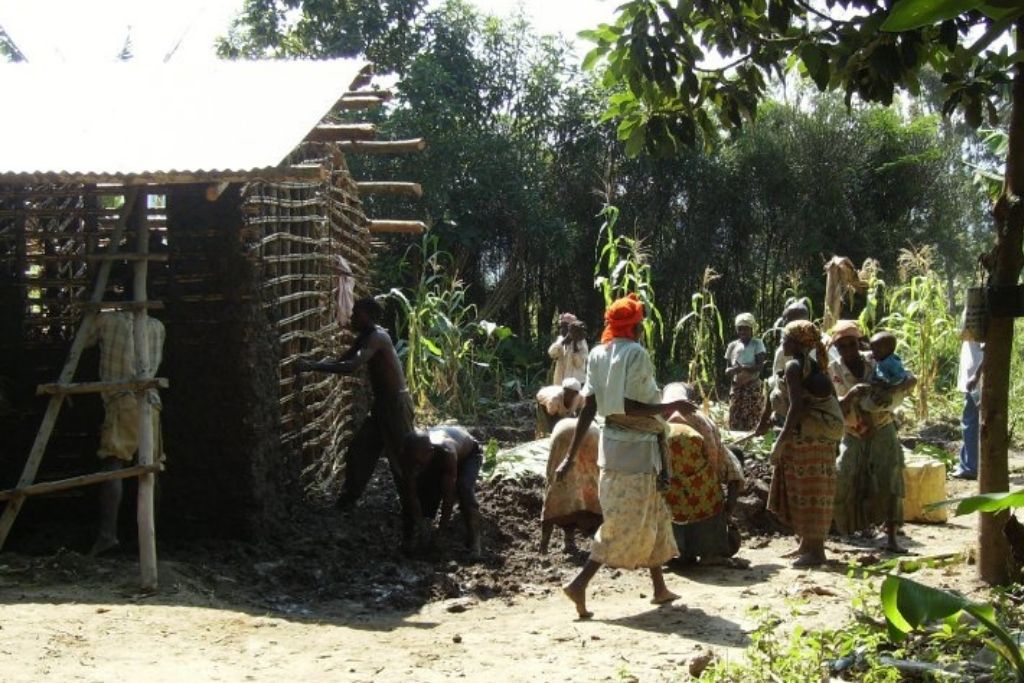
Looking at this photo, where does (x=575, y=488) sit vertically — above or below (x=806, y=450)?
below

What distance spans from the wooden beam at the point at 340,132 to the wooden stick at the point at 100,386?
336 centimetres

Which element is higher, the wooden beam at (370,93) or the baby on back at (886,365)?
the wooden beam at (370,93)

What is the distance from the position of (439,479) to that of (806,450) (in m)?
2.36

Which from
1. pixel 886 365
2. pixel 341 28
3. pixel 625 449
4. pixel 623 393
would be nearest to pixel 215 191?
pixel 623 393

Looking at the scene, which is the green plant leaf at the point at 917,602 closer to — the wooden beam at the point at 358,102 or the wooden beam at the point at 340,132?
the wooden beam at the point at 340,132

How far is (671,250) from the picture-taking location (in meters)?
19.7

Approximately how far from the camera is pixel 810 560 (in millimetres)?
7754

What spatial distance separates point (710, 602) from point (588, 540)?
1.74 metres

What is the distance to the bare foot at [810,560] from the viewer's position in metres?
7.74

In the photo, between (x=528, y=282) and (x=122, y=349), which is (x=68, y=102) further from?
(x=528, y=282)

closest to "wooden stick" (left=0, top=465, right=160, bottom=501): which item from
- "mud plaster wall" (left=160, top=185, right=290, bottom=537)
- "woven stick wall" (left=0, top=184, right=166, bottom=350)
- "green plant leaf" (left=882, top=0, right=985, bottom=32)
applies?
"mud plaster wall" (left=160, top=185, right=290, bottom=537)

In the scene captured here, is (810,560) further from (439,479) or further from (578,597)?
(439,479)

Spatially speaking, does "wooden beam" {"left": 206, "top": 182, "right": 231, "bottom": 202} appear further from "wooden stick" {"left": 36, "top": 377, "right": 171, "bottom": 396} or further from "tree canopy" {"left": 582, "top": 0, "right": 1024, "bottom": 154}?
"tree canopy" {"left": 582, "top": 0, "right": 1024, "bottom": 154}

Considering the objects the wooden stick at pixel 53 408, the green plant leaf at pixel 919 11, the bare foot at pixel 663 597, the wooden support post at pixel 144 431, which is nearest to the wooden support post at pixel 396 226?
the wooden support post at pixel 144 431
